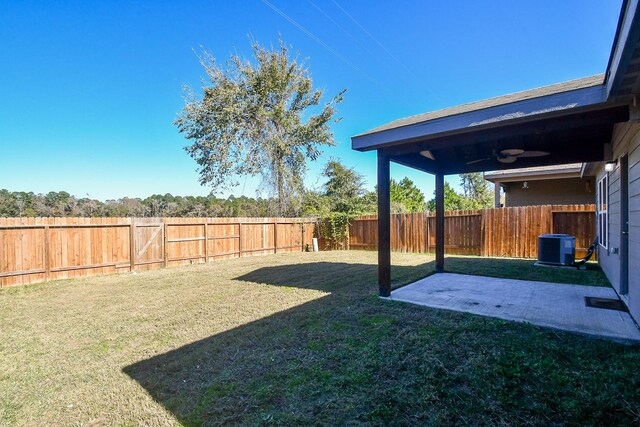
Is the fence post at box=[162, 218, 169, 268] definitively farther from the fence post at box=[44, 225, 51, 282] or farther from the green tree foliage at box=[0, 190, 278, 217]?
the green tree foliage at box=[0, 190, 278, 217]

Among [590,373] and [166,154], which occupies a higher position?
[166,154]

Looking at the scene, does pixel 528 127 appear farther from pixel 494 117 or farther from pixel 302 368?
pixel 302 368

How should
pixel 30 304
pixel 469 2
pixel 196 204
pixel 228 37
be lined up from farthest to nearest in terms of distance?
pixel 196 204 → pixel 228 37 → pixel 469 2 → pixel 30 304

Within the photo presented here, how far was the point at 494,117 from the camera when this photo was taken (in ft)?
11.7

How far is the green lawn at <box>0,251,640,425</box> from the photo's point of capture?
6.57 feet

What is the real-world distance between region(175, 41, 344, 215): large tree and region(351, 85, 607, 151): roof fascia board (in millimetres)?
12867

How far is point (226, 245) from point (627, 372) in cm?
1029

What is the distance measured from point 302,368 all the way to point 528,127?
3627 millimetres

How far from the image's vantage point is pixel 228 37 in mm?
14180

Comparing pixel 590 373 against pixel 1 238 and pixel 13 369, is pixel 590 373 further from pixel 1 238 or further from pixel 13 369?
pixel 1 238

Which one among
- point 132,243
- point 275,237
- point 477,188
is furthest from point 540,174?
point 477,188

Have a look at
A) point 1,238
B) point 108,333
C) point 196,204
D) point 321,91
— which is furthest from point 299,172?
point 108,333

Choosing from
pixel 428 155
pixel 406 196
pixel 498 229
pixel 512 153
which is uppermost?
pixel 406 196

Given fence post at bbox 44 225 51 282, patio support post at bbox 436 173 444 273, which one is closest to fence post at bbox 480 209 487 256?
patio support post at bbox 436 173 444 273
